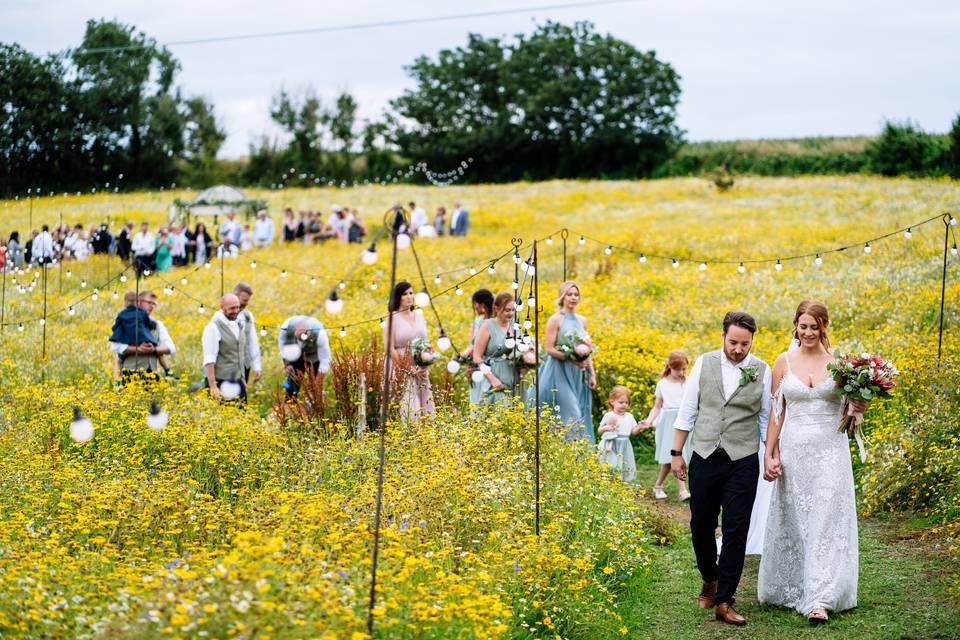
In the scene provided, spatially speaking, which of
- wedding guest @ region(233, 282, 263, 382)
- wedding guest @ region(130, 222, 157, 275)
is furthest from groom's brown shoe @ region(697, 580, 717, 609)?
wedding guest @ region(130, 222, 157, 275)

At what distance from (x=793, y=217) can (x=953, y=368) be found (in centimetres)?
1939

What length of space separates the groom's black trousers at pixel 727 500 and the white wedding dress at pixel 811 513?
35 cm

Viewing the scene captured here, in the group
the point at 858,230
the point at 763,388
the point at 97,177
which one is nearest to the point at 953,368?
the point at 763,388

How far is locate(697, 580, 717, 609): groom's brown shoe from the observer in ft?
22.8

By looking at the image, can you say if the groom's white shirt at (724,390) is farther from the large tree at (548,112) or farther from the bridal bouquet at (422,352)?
the large tree at (548,112)

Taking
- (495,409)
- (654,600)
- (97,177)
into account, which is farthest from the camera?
(97,177)

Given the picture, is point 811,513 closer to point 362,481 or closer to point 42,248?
point 362,481

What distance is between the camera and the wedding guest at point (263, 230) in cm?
2788

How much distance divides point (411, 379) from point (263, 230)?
725 inches

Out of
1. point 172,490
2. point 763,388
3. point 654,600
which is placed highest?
point 763,388

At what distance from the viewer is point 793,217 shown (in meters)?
28.1

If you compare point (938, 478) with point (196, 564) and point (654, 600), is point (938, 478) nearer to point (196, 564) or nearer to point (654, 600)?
point (654, 600)

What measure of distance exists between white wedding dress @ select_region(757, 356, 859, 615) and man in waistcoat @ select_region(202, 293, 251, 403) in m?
6.02

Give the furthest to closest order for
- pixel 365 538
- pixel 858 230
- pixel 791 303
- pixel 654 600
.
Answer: pixel 858 230
pixel 791 303
pixel 654 600
pixel 365 538
